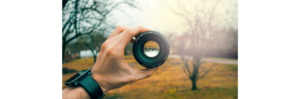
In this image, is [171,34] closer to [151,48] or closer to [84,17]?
[84,17]

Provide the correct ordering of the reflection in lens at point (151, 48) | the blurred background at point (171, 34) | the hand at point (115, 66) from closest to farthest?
the hand at point (115, 66) < the reflection in lens at point (151, 48) < the blurred background at point (171, 34)

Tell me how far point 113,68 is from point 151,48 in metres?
0.18

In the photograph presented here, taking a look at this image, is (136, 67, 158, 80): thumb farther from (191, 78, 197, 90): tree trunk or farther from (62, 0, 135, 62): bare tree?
(191, 78, 197, 90): tree trunk

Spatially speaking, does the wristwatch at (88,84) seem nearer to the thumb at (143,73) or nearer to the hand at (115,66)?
the hand at (115,66)

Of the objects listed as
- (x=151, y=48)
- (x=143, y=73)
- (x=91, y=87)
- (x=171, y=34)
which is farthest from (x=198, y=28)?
(x=91, y=87)

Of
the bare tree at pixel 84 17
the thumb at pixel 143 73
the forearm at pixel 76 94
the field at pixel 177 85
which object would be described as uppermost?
the bare tree at pixel 84 17

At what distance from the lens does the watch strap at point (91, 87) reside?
48 cm

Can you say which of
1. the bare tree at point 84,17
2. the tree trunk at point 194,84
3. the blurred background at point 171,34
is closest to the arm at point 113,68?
the blurred background at point 171,34

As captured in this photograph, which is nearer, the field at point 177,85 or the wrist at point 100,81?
the wrist at point 100,81

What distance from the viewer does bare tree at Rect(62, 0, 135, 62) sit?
1.55m

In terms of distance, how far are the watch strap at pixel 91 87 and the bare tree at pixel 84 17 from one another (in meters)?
1.12

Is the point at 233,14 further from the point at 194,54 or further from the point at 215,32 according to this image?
the point at 194,54

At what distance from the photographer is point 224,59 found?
1635 millimetres

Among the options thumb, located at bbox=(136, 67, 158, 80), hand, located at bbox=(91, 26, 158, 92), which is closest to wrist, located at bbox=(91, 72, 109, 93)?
hand, located at bbox=(91, 26, 158, 92)
